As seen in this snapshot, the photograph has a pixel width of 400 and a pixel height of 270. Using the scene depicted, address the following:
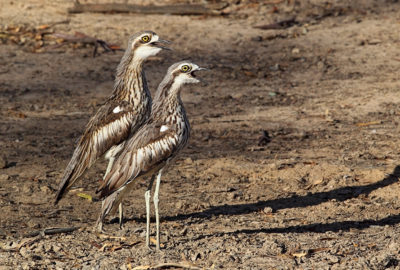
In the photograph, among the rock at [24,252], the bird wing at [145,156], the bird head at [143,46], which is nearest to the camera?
the rock at [24,252]

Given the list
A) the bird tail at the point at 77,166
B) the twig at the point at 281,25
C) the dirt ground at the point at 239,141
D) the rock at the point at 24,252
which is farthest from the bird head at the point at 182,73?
the twig at the point at 281,25

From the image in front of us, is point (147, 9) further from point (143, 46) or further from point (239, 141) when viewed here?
point (143, 46)

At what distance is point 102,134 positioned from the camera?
6395 mm

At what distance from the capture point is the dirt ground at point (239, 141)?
5613mm

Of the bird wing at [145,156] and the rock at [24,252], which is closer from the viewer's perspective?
the rock at [24,252]

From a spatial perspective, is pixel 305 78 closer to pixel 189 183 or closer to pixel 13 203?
pixel 189 183

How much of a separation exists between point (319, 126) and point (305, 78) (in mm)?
1827

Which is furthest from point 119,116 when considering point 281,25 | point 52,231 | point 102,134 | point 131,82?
point 281,25

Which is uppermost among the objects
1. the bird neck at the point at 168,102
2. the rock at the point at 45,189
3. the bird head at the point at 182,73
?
the bird head at the point at 182,73

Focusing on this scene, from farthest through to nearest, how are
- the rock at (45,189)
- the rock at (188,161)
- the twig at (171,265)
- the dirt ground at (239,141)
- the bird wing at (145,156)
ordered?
the rock at (188,161) < the rock at (45,189) < the bird wing at (145,156) < the dirt ground at (239,141) < the twig at (171,265)

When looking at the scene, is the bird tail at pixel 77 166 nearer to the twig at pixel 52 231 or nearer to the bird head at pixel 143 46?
the twig at pixel 52 231

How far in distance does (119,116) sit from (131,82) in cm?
36

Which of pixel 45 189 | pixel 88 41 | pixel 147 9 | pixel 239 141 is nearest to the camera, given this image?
pixel 45 189

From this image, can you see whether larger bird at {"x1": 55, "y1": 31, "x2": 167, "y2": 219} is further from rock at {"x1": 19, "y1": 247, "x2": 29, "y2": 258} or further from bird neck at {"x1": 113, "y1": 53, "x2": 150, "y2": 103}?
rock at {"x1": 19, "y1": 247, "x2": 29, "y2": 258}
